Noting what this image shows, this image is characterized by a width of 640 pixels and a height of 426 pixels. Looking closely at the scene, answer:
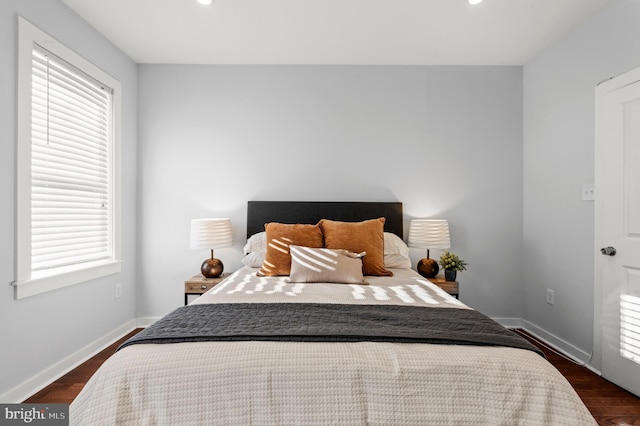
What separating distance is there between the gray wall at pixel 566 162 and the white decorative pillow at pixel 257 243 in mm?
2506

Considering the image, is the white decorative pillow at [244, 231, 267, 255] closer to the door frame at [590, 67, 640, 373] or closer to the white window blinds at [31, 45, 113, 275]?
the white window blinds at [31, 45, 113, 275]

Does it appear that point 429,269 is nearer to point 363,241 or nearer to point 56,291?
point 363,241

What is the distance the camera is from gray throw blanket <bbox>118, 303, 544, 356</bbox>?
1.35 metres

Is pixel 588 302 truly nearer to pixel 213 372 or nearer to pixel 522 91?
pixel 522 91

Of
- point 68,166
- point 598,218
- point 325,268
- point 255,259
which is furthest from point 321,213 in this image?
point 598,218

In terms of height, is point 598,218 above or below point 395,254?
above

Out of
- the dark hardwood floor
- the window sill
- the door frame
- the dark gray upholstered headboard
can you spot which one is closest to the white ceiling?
the door frame

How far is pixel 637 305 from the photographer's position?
2127 millimetres

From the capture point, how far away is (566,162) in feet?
9.19

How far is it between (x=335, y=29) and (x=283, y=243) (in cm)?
174

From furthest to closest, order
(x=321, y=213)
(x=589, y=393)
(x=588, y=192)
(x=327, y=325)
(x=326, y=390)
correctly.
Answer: (x=321, y=213)
(x=588, y=192)
(x=589, y=393)
(x=327, y=325)
(x=326, y=390)

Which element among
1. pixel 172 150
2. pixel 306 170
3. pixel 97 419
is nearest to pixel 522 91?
pixel 306 170

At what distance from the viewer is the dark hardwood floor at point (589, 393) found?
1.96 metres

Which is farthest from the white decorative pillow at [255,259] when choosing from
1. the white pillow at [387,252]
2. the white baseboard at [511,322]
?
the white baseboard at [511,322]
